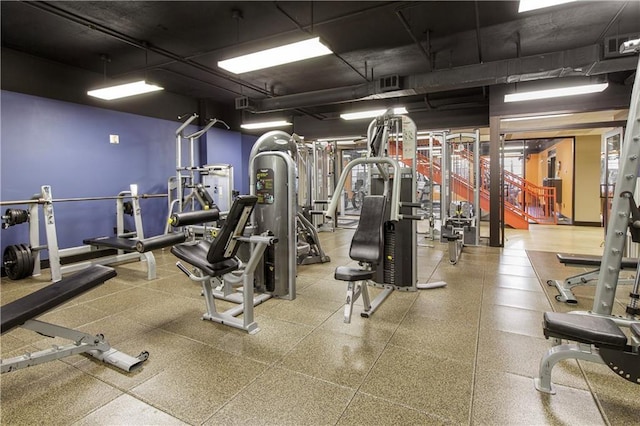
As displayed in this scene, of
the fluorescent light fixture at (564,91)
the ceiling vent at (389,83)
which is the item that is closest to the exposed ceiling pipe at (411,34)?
the ceiling vent at (389,83)

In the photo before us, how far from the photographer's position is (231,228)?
2666mm

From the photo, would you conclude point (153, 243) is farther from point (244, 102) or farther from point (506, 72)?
point (506, 72)

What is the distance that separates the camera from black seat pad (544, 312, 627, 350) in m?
1.70

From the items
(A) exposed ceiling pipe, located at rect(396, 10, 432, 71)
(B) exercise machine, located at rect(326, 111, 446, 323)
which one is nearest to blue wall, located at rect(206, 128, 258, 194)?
(A) exposed ceiling pipe, located at rect(396, 10, 432, 71)

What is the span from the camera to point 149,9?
12.3 feet

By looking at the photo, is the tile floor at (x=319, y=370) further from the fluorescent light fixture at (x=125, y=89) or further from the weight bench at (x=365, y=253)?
the fluorescent light fixture at (x=125, y=89)

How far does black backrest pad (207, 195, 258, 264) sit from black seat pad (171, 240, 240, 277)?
5cm

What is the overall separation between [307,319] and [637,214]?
2.62 metres

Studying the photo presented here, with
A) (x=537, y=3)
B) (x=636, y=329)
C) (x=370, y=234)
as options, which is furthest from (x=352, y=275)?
(x=537, y=3)

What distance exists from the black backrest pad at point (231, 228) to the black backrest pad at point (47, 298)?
711 millimetres

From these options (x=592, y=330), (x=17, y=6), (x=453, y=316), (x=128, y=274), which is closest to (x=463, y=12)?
(x=453, y=316)

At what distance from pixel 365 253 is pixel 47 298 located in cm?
227

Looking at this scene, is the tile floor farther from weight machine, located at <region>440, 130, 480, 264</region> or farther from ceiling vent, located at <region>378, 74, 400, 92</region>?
ceiling vent, located at <region>378, 74, 400, 92</region>

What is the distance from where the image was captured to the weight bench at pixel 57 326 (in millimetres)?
1826
